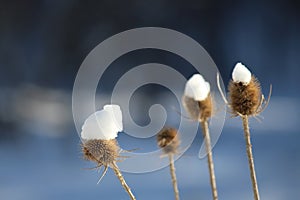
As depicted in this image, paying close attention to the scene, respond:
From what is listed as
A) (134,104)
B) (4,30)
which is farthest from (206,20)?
(4,30)

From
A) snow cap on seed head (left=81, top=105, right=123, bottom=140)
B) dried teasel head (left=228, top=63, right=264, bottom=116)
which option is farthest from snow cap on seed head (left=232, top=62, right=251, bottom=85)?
snow cap on seed head (left=81, top=105, right=123, bottom=140)

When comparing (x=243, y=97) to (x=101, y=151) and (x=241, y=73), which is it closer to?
(x=241, y=73)

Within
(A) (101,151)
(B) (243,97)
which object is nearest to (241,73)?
(B) (243,97)

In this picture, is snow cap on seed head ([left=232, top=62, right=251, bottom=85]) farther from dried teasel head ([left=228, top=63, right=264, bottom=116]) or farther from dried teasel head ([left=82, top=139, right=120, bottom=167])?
dried teasel head ([left=82, top=139, right=120, bottom=167])

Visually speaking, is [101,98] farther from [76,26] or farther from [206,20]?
[206,20]

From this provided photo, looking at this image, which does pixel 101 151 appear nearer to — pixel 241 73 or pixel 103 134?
pixel 103 134
